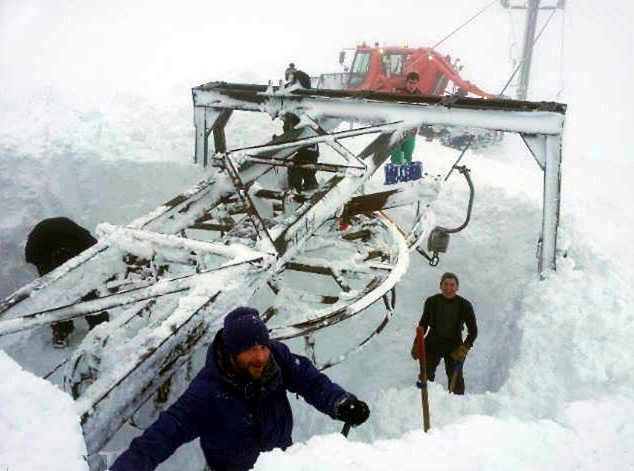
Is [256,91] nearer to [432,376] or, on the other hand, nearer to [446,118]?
[446,118]

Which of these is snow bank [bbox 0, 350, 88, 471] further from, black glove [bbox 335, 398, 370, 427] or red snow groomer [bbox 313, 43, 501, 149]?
red snow groomer [bbox 313, 43, 501, 149]

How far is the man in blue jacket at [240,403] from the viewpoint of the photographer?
8.10 feet

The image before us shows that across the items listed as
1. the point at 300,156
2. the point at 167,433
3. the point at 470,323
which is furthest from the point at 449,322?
the point at 167,433

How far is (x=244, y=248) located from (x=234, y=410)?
1678 mm

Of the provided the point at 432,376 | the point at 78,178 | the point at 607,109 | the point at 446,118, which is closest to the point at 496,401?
the point at 432,376

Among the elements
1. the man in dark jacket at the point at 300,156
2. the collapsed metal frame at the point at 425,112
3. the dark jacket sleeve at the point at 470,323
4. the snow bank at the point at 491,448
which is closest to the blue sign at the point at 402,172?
the collapsed metal frame at the point at 425,112

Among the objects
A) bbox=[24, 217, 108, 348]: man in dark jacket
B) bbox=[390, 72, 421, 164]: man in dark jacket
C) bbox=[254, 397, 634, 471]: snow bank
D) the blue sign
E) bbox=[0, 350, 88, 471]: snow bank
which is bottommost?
bbox=[254, 397, 634, 471]: snow bank

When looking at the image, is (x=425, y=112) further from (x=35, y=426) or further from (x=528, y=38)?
(x=528, y=38)

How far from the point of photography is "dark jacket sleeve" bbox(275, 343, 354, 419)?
281cm

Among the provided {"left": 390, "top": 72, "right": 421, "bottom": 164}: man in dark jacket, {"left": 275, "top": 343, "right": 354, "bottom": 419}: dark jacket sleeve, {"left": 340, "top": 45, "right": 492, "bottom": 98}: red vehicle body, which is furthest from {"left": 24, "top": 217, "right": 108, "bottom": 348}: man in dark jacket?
{"left": 340, "top": 45, "right": 492, "bottom": 98}: red vehicle body

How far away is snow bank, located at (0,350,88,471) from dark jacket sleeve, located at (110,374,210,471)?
44 centimetres

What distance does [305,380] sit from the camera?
2.88m

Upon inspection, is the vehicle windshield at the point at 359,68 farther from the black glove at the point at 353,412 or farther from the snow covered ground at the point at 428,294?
the black glove at the point at 353,412

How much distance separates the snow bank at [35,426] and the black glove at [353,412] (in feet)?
4.55
